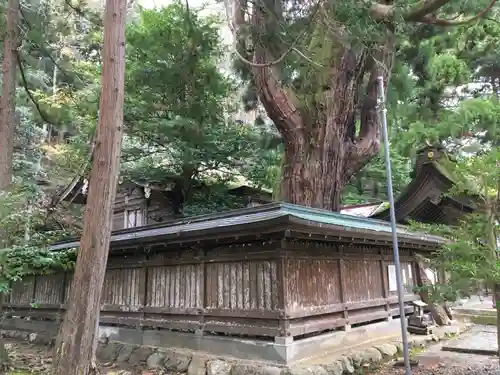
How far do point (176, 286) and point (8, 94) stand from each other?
5.32 meters

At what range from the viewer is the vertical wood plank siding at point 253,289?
670cm

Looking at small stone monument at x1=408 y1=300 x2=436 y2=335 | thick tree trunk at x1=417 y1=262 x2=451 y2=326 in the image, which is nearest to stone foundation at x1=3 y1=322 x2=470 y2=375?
small stone monument at x1=408 y1=300 x2=436 y2=335

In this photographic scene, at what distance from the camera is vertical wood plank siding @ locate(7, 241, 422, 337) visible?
22.0ft

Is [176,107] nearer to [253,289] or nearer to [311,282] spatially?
[253,289]

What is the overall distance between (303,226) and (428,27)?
804cm

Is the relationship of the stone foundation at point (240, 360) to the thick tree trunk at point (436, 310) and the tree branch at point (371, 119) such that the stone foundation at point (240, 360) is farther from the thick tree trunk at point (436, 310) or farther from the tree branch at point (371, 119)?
the tree branch at point (371, 119)

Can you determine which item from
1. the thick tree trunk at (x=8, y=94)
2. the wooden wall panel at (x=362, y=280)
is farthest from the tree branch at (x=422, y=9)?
the thick tree trunk at (x=8, y=94)

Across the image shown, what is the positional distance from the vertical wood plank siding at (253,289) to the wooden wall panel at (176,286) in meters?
0.02

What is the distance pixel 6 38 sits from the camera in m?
8.52

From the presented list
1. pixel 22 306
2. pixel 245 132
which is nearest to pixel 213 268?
pixel 22 306

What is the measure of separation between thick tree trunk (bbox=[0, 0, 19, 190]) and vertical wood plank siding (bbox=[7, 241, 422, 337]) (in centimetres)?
300

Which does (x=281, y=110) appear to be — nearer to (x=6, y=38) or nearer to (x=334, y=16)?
(x=334, y=16)

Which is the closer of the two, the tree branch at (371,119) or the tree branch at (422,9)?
the tree branch at (422,9)

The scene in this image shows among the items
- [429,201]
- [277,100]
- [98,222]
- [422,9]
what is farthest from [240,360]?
[429,201]
